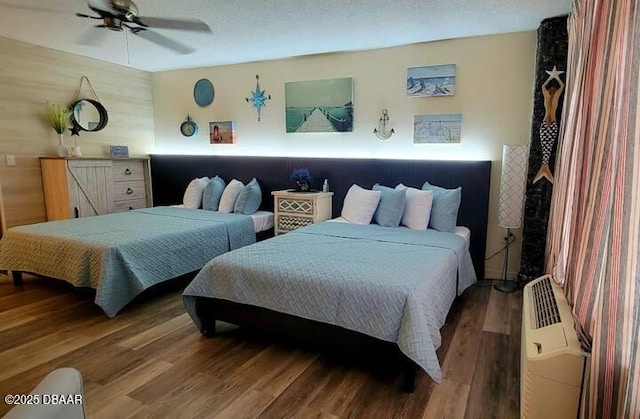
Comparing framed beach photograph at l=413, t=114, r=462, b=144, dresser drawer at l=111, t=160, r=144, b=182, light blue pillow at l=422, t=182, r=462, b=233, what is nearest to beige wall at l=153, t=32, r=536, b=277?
framed beach photograph at l=413, t=114, r=462, b=144

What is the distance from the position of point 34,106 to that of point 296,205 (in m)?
3.29

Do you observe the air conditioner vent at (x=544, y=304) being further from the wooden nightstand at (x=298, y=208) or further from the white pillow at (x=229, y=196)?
the white pillow at (x=229, y=196)

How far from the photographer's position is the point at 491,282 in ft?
12.4

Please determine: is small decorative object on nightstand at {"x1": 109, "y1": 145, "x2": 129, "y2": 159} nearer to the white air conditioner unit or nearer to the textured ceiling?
the textured ceiling

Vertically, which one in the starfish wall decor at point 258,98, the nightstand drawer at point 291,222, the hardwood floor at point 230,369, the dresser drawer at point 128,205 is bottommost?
the hardwood floor at point 230,369

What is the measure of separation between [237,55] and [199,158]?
1.55m

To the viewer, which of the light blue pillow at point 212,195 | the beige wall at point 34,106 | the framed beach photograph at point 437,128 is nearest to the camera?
the framed beach photograph at point 437,128

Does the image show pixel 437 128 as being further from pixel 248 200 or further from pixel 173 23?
pixel 173 23

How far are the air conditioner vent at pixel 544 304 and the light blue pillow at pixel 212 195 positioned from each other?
11.9 feet

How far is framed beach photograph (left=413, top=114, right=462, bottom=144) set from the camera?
391cm

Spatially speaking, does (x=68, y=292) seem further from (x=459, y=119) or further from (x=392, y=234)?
(x=459, y=119)

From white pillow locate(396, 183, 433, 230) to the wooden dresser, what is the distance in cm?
385

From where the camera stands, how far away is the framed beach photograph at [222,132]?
518cm

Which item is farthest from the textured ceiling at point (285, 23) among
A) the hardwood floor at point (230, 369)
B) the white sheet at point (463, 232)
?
the hardwood floor at point (230, 369)
